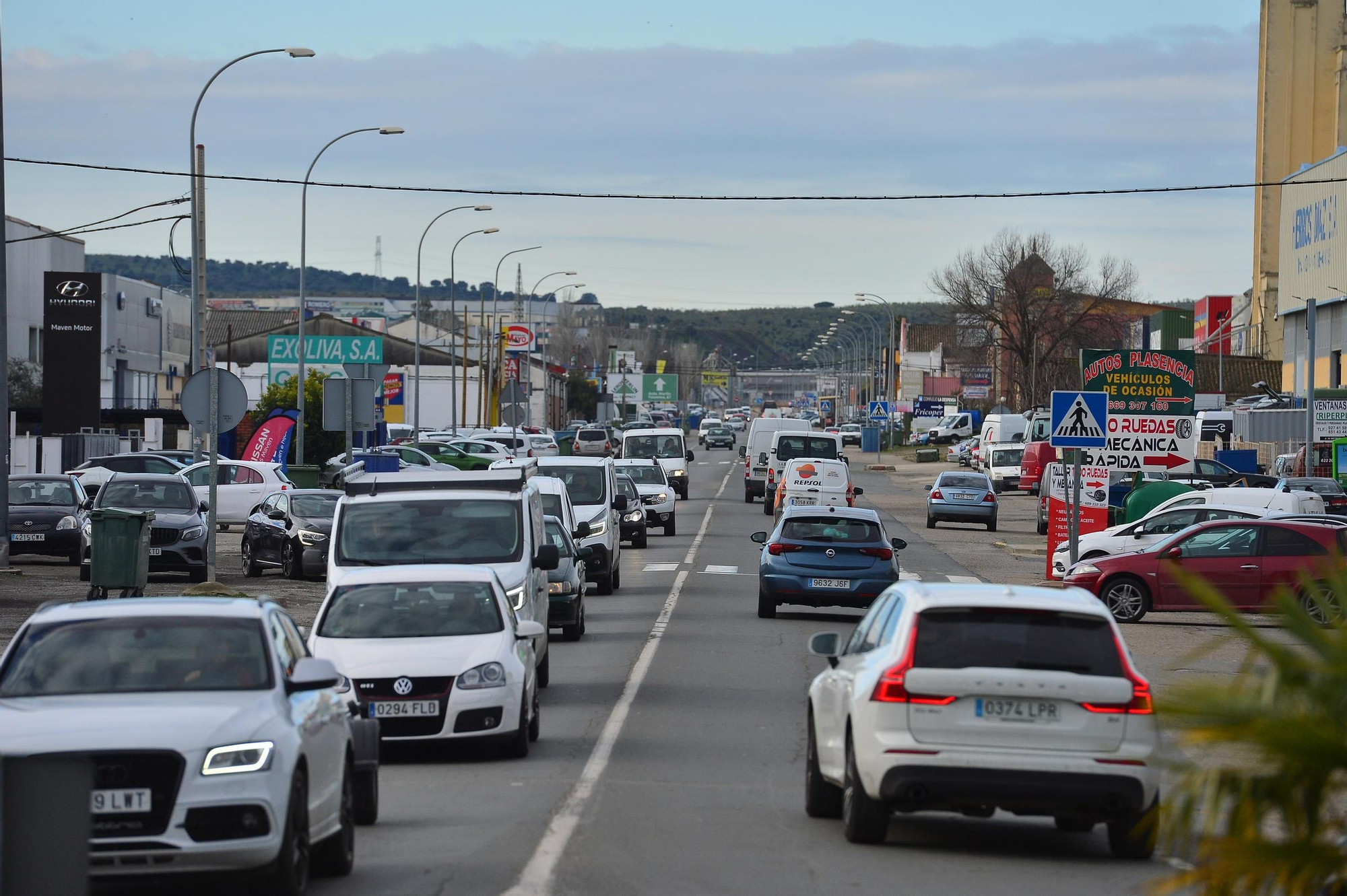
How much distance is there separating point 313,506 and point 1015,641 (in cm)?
2096

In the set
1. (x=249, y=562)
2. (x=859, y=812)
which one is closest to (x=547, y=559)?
(x=859, y=812)

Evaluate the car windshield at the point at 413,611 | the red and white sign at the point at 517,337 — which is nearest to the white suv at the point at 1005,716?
the car windshield at the point at 413,611

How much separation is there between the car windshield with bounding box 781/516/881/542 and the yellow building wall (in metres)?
66.3

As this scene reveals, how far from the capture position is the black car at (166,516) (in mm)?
26094

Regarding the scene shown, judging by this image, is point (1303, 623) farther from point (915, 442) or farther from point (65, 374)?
point (915, 442)

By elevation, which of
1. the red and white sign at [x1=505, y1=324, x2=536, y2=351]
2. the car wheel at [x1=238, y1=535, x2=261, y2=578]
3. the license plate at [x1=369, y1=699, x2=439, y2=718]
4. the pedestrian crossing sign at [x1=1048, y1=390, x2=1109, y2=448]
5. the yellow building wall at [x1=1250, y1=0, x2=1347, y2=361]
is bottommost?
the car wheel at [x1=238, y1=535, x2=261, y2=578]

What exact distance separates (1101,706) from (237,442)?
185 ft

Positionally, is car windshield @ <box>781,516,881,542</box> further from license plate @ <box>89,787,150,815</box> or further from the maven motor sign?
license plate @ <box>89,787,150,815</box>

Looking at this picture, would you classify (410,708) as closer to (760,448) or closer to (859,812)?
(859,812)

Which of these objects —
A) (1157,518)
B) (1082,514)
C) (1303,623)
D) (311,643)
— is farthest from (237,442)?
(1303,623)

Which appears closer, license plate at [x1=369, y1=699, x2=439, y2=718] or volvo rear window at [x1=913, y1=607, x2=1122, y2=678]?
volvo rear window at [x1=913, y1=607, x2=1122, y2=678]

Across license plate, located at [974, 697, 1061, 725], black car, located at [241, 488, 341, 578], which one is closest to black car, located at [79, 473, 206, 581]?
black car, located at [241, 488, 341, 578]

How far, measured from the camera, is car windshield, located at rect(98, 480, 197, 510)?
2773 centimetres

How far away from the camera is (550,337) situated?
183 meters
